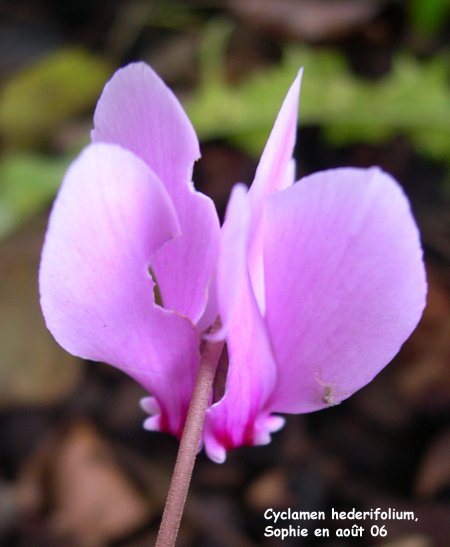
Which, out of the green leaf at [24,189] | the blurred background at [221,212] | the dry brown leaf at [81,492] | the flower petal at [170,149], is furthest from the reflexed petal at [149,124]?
the green leaf at [24,189]

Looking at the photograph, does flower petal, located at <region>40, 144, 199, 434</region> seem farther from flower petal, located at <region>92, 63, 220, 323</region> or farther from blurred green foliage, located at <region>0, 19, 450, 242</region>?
blurred green foliage, located at <region>0, 19, 450, 242</region>

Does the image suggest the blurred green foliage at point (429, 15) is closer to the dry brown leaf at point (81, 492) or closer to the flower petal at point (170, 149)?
the dry brown leaf at point (81, 492)

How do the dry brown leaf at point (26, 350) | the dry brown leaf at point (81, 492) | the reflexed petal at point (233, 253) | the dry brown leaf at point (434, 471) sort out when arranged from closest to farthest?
the reflexed petal at point (233, 253) → the dry brown leaf at point (434, 471) → the dry brown leaf at point (81, 492) → the dry brown leaf at point (26, 350)

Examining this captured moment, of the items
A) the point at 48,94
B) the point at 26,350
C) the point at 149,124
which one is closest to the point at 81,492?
the point at 26,350

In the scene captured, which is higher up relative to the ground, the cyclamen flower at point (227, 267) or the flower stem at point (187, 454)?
the cyclamen flower at point (227, 267)

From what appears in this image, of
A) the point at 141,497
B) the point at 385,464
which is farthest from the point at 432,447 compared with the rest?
the point at 141,497

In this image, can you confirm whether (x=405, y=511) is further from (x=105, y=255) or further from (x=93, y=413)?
(x=105, y=255)
